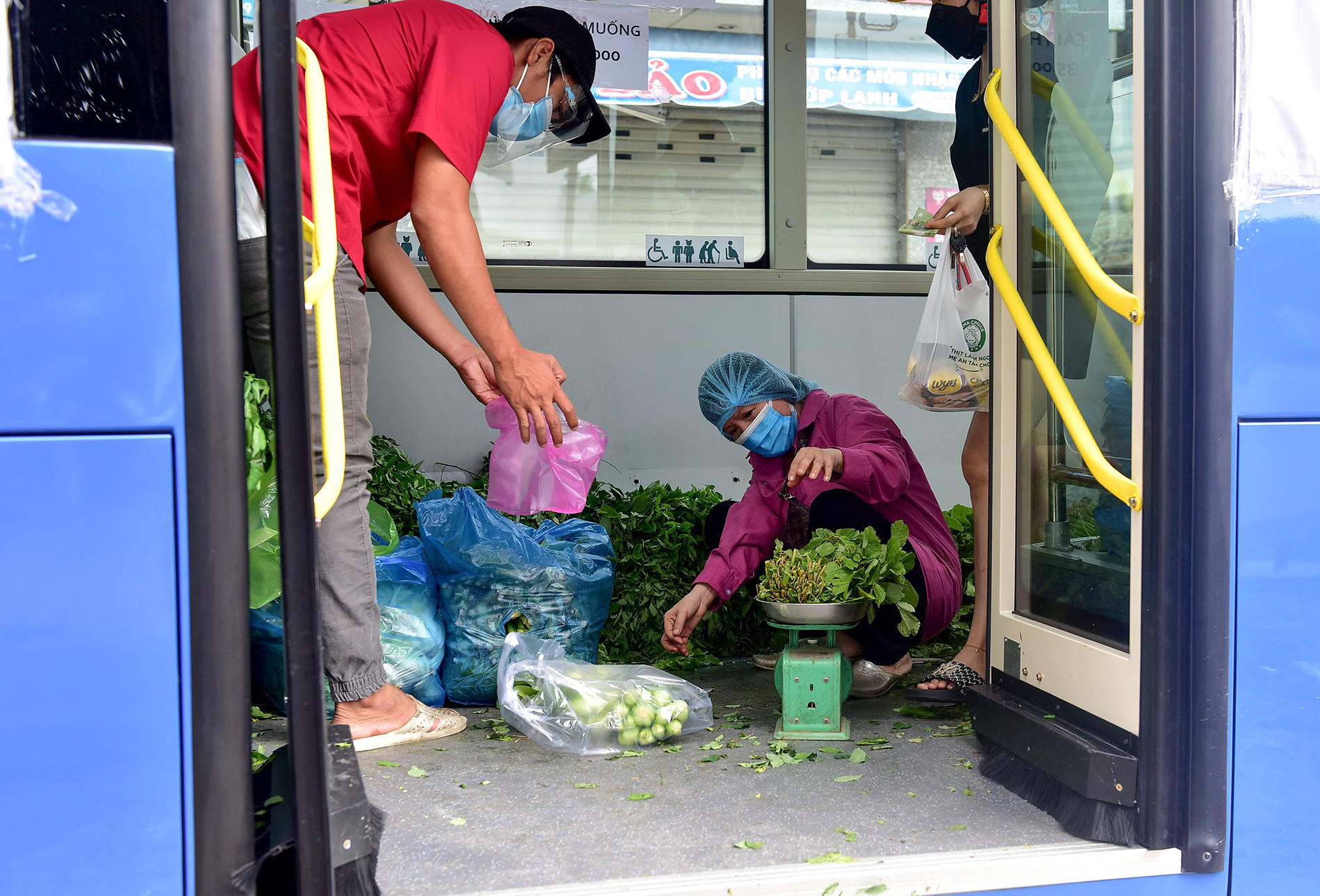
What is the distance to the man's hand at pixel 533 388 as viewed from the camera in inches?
86.4

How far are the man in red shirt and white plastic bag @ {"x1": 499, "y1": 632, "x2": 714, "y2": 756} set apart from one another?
1.11 ft

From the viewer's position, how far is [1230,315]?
1.58m

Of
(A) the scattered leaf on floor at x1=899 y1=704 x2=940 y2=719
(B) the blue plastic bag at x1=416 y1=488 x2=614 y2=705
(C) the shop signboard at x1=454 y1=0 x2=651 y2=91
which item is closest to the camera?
(A) the scattered leaf on floor at x1=899 y1=704 x2=940 y2=719

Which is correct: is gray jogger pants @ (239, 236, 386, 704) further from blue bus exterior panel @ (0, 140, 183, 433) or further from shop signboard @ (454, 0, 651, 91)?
shop signboard @ (454, 0, 651, 91)

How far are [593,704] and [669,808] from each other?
49cm

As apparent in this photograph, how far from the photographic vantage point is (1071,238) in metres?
1.71

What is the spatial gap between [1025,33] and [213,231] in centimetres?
172

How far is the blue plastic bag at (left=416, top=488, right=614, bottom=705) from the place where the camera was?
292cm

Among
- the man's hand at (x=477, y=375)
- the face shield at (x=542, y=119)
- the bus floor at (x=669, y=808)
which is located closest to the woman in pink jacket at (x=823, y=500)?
the bus floor at (x=669, y=808)

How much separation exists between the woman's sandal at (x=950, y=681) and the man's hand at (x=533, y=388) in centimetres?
140

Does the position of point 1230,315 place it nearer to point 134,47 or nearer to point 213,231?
point 213,231

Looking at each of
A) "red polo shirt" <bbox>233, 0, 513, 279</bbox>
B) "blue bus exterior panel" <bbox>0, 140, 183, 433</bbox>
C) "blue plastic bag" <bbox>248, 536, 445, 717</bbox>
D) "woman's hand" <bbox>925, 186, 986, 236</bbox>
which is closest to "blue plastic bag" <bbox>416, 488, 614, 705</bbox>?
"blue plastic bag" <bbox>248, 536, 445, 717</bbox>

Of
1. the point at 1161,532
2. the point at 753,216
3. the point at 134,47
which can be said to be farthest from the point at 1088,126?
the point at 753,216

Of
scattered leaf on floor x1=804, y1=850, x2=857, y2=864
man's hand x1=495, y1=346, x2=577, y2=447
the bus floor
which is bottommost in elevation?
the bus floor
